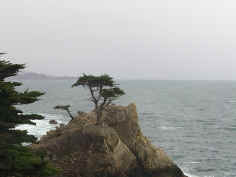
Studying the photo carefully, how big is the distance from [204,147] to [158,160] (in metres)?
21.3

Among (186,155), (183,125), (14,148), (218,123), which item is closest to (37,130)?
(186,155)

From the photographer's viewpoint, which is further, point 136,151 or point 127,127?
point 127,127

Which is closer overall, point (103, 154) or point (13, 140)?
point (13, 140)

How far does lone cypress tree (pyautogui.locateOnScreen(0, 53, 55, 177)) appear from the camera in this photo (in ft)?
28.9

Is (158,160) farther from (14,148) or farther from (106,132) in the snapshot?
(14,148)

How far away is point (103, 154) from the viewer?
85.6ft

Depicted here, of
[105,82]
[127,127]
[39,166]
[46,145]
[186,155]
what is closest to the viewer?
[39,166]

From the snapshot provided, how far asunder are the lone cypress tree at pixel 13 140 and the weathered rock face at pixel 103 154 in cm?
1409

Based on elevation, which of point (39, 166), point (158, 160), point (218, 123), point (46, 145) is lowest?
point (218, 123)

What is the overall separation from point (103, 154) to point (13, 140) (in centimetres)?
1626

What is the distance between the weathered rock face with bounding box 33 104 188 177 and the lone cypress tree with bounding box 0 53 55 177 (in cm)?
1409

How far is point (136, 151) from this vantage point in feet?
97.8

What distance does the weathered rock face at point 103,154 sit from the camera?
25688 millimetres

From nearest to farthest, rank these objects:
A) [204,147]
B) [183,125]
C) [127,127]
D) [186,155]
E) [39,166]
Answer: [39,166] < [127,127] < [186,155] < [204,147] < [183,125]
